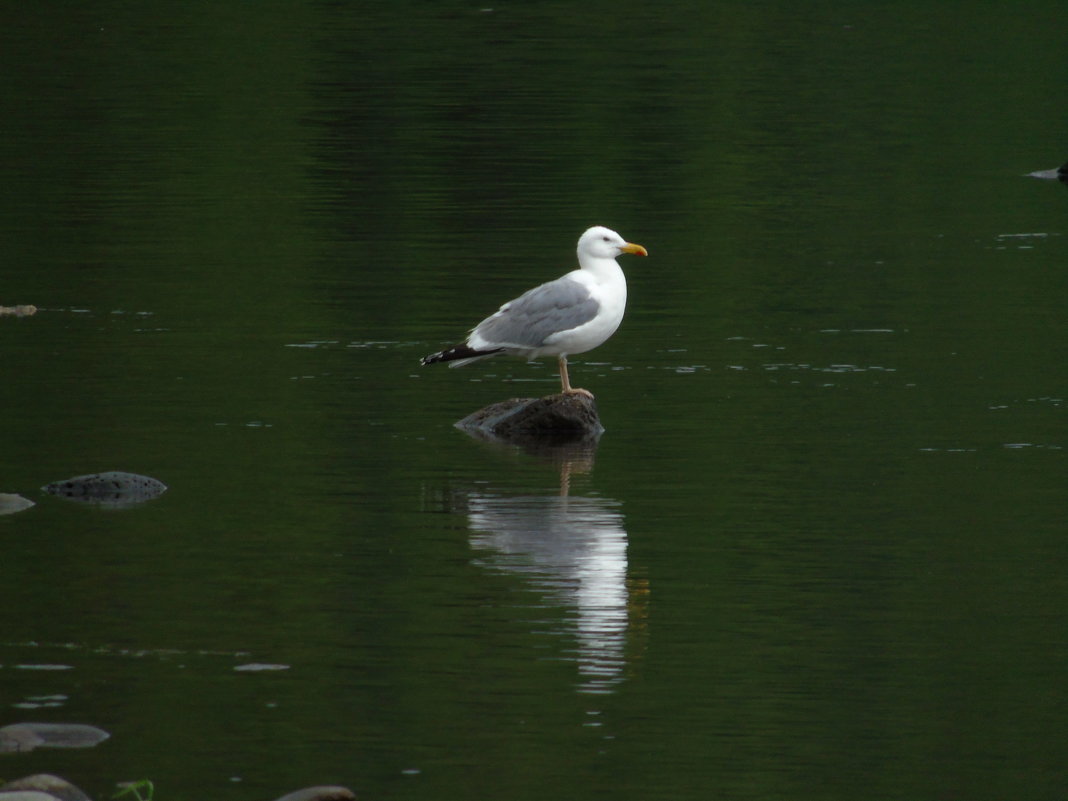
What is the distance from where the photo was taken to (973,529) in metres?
12.6

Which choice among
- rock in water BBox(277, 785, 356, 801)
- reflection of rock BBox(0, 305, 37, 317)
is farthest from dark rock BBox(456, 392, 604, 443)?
rock in water BBox(277, 785, 356, 801)

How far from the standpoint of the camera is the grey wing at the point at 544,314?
1523cm

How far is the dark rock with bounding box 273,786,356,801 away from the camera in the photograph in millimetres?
8000

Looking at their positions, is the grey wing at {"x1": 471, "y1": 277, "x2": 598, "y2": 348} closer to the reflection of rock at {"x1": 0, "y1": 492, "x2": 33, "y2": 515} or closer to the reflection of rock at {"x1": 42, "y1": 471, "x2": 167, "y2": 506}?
the reflection of rock at {"x1": 42, "y1": 471, "x2": 167, "y2": 506}

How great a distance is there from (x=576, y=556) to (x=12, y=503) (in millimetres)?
3457

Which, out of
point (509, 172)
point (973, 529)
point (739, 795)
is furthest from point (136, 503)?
point (509, 172)

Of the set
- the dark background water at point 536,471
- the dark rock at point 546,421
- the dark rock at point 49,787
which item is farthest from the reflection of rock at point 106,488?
the dark rock at point 49,787

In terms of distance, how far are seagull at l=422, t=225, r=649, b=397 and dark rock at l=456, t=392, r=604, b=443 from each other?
159 millimetres

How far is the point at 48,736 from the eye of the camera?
8.93m

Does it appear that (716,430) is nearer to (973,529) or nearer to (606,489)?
(606,489)

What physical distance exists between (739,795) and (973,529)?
4494 millimetres

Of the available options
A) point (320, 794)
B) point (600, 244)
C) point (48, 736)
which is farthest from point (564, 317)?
point (320, 794)

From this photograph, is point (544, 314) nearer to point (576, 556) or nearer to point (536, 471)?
point (536, 471)

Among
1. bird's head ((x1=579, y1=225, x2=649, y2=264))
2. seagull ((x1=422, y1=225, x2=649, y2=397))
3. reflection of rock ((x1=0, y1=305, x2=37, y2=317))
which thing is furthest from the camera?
reflection of rock ((x1=0, y1=305, x2=37, y2=317))
